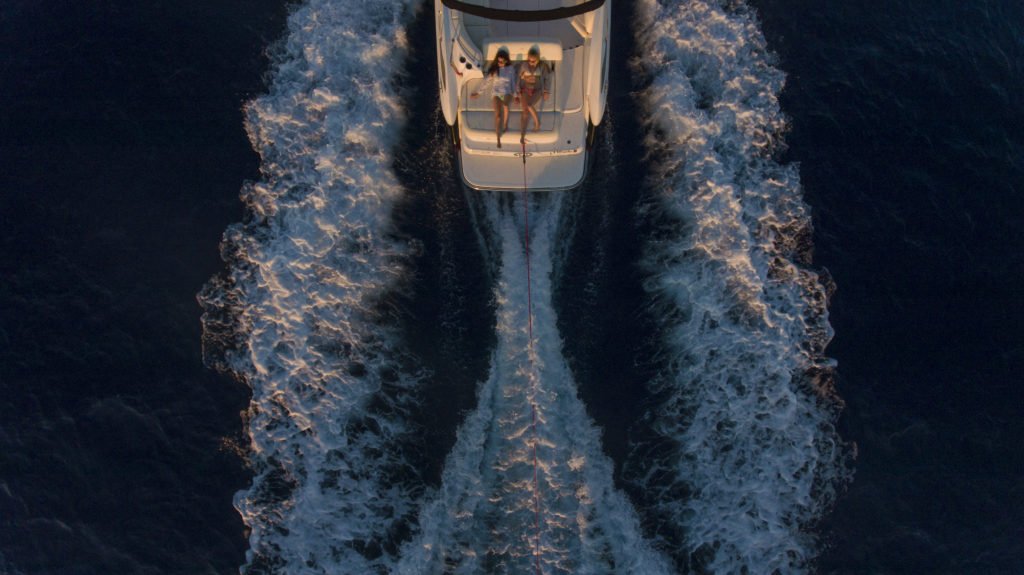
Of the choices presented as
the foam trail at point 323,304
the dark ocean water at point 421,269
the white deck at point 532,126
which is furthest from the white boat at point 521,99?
the foam trail at point 323,304

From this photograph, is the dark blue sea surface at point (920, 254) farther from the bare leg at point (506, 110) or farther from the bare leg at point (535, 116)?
the bare leg at point (506, 110)

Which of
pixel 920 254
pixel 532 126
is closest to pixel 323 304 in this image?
pixel 532 126

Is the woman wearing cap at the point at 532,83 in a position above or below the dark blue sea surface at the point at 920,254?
above

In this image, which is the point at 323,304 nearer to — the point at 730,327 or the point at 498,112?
the point at 498,112

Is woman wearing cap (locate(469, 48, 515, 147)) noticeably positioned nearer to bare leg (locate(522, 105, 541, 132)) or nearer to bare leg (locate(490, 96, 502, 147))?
bare leg (locate(490, 96, 502, 147))

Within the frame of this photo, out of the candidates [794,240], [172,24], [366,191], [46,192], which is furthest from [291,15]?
[794,240]

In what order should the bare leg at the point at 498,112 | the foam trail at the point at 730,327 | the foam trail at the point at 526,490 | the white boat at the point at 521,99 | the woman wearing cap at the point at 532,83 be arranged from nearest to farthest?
the woman wearing cap at the point at 532,83
the bare leg at the point at 498,112
the white boat at the point at 521,99
the foam trail at the point at 526,490
the foam trail at the point at 730,327
